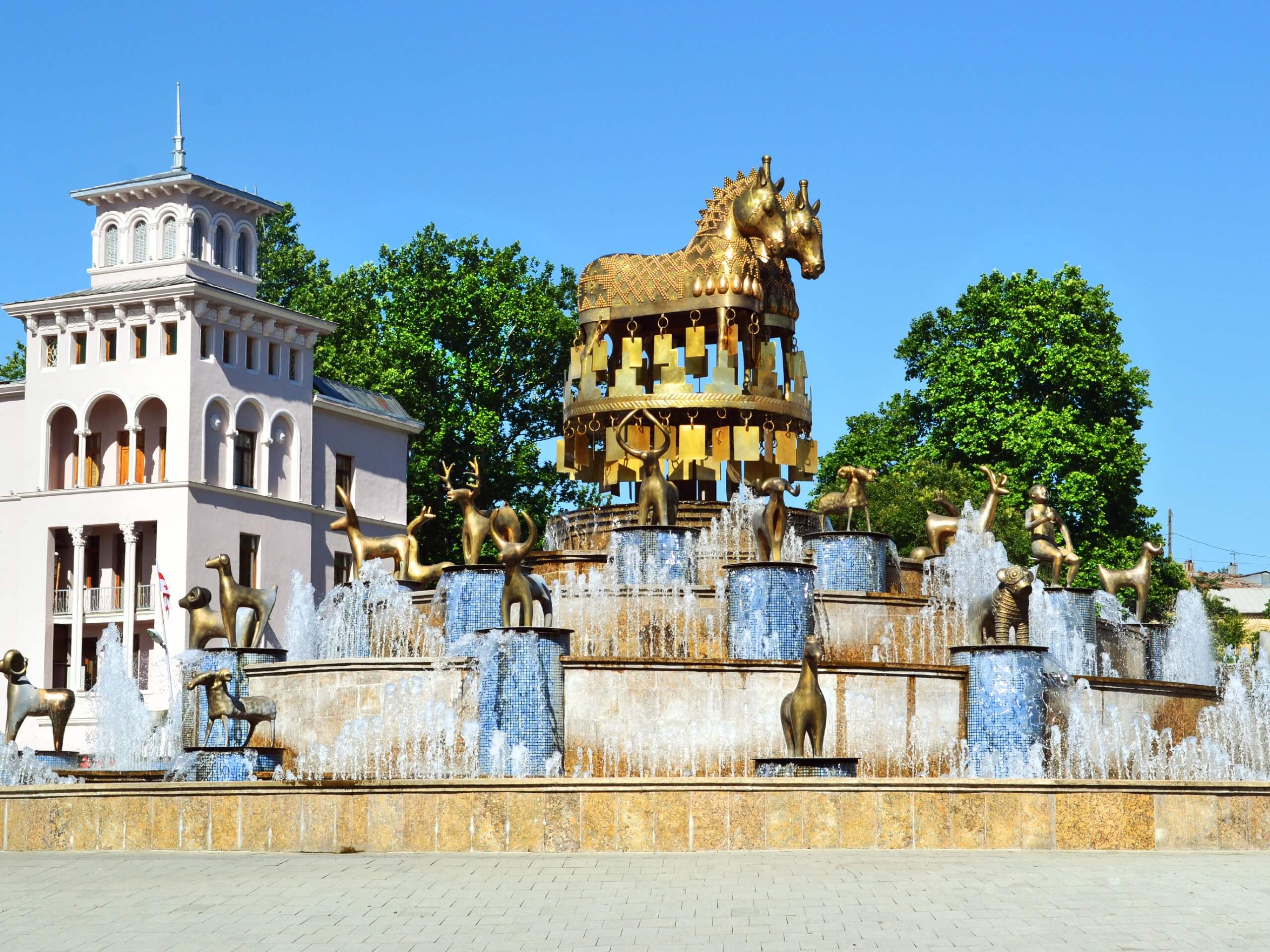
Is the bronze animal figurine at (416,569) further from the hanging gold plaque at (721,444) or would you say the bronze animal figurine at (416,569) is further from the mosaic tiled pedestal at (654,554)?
the hanging gold plaque at (721,444)

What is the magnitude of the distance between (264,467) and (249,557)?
2.51m

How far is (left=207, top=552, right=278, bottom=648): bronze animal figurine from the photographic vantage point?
2494 centimetres

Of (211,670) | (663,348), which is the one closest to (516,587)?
(211,670)

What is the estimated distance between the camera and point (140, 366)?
154 ft

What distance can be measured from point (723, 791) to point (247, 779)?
6882mm

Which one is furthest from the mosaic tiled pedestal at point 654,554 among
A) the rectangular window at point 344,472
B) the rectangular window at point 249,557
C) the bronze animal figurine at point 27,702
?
the rectangular window at point 344,472

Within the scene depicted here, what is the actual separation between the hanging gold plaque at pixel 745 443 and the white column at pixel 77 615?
2301 centimetres

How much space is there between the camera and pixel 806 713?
1925cm

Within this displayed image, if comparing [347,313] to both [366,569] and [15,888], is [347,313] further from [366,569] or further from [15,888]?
[15,888]

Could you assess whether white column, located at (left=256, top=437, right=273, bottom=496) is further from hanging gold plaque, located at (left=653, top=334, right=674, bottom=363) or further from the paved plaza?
the paved plaza

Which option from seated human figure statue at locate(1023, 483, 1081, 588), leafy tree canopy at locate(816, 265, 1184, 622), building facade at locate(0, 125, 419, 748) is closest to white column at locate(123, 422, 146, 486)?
building facade at locate(0, 125, 419, 748)

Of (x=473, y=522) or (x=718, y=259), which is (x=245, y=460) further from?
(x=473, y=522)

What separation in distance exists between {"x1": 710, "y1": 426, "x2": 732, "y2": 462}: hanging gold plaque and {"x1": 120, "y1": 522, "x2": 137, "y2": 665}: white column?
65.7 ft

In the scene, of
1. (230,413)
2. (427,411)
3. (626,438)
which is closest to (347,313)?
(427,411)
